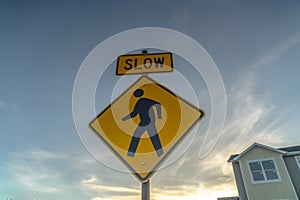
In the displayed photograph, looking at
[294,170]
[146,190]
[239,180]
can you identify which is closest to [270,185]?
[239,180]

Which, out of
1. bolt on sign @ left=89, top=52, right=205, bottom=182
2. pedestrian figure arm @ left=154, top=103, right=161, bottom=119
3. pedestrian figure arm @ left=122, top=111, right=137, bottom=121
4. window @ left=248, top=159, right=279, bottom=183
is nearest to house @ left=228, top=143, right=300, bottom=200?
window @ left=248, top=159, right=279, bottom=183

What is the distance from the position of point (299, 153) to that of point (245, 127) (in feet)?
27.8

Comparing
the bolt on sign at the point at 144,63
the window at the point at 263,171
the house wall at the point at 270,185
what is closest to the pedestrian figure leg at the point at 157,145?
the bolt on sign at the point at 144,63

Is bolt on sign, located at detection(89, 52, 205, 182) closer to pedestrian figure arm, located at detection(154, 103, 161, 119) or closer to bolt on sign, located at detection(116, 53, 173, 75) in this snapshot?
pedestrian figure arm, located at detection(154, 103, 161, 119)

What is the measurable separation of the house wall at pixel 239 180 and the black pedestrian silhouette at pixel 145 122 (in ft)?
44.0

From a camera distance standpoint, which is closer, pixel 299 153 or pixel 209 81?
pixel 209 81

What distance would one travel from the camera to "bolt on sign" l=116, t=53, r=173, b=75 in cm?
200

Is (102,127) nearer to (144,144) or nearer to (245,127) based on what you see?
(144,144)

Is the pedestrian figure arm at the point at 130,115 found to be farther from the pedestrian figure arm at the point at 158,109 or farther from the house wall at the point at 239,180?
the house wall at the point at 239,180

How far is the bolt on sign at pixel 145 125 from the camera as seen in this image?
1.44 metres

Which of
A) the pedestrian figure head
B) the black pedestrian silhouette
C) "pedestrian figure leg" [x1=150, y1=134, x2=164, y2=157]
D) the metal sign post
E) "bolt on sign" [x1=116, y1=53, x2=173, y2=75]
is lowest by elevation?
the metal sign post

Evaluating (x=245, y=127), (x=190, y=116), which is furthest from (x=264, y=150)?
(x=190, y=116)

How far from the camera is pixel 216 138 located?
2.15m

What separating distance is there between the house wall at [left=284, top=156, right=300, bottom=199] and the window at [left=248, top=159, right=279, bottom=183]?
1.01 m
